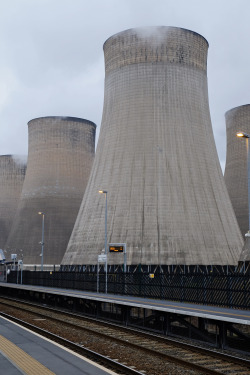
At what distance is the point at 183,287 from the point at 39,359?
8753 millimetres

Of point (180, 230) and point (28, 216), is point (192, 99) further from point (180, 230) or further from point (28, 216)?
point (28, 216)

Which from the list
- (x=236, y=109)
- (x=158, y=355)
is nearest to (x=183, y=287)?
(x=158, y=355)

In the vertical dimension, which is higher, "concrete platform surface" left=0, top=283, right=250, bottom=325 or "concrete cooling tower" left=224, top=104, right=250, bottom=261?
"concrete cooling tower" left=224, top=104, right=250, bottom=261

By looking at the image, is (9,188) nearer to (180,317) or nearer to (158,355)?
(180,317)

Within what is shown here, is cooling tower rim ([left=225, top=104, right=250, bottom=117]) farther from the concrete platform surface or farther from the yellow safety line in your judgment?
the yellow safety line

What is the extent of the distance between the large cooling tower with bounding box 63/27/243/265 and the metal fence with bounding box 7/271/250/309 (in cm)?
1302

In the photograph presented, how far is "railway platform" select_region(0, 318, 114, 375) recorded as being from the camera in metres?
7.87

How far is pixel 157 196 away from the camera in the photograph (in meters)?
38.8

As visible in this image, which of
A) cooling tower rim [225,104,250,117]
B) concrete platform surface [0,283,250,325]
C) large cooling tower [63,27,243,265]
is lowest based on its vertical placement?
concrete platform surface [0,283,250,325]

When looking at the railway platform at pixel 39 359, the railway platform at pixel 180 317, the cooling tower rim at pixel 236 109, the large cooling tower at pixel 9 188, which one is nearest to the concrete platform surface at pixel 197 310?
the railway platform at pixel 180 317

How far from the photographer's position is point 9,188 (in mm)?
77250

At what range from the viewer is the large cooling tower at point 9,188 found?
Answer: 76312 millimetres

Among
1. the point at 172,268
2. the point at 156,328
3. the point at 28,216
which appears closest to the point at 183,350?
the point at 156,328

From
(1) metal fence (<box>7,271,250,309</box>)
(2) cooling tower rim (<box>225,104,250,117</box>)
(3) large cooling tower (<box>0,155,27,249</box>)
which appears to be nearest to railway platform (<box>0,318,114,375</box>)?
(1) metal fence (<box>7,271,250,309</box>)
